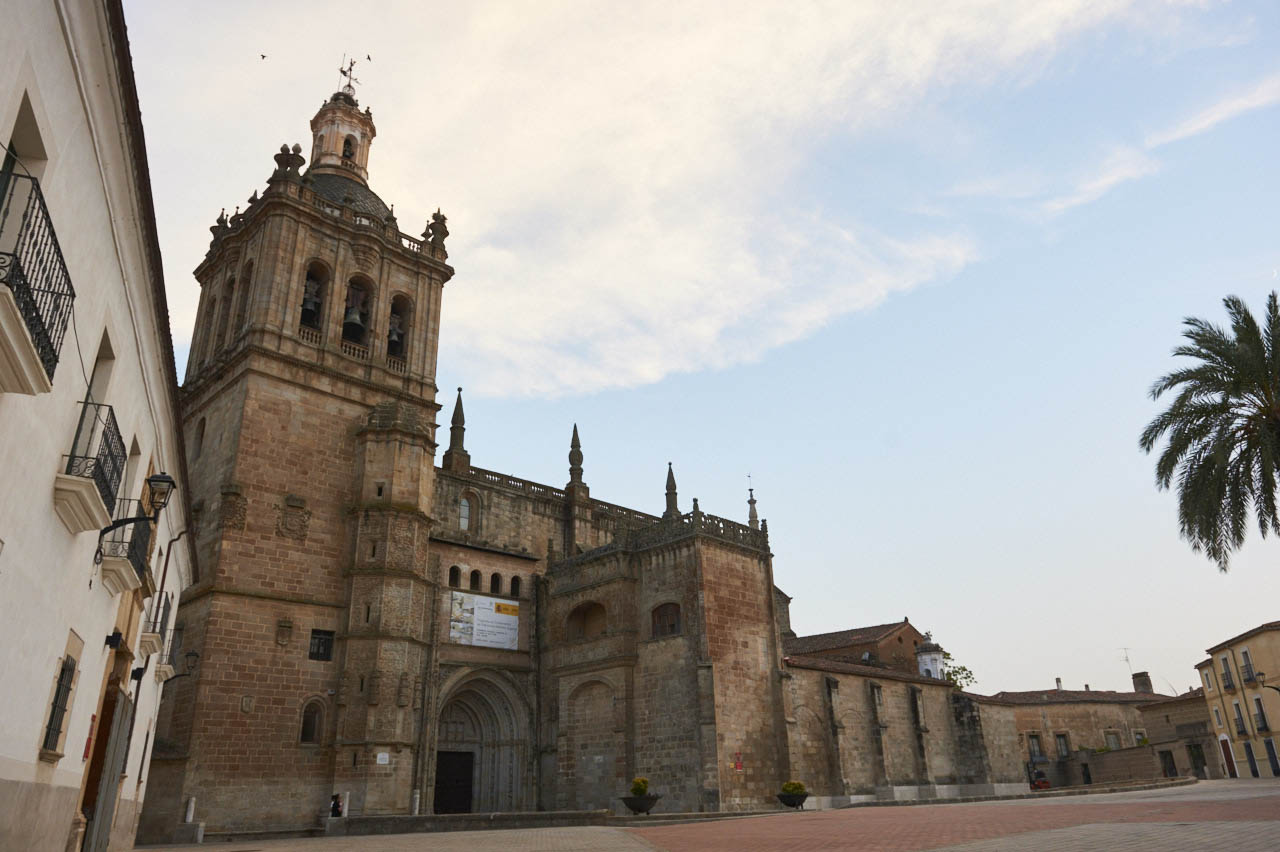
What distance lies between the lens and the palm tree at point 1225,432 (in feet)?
67.9

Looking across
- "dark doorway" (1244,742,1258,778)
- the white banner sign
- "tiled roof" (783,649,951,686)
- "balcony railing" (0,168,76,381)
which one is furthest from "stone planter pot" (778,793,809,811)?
"dark doorway" (1244,742,1258,778)

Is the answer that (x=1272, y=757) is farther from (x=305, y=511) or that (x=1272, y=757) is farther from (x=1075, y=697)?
(x=305, y=511)

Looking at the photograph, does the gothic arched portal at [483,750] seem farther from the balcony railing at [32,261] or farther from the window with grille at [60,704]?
the balcony railing at [32,261]

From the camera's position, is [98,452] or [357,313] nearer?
[98,452]

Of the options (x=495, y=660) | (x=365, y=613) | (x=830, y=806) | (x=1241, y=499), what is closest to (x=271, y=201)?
(x=365, y=613)

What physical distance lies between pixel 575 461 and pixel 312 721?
693 inches

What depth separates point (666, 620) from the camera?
31.2 metres

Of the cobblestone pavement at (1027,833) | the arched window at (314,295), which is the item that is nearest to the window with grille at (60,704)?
the cobblestone pavement at (1027,833)

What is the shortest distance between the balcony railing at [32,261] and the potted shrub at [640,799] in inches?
964

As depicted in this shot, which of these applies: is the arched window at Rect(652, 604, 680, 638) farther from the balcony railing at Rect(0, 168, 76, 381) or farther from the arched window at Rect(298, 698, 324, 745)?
the balcony railing at Rect(0, 168, 76, 381)

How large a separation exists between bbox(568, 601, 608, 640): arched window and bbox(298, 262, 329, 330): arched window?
50.9 ft

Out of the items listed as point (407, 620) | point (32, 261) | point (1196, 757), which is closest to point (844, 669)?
point (407, 620)

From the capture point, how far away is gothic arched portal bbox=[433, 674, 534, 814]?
32375 mm

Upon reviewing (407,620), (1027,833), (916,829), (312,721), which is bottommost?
(916,829)
